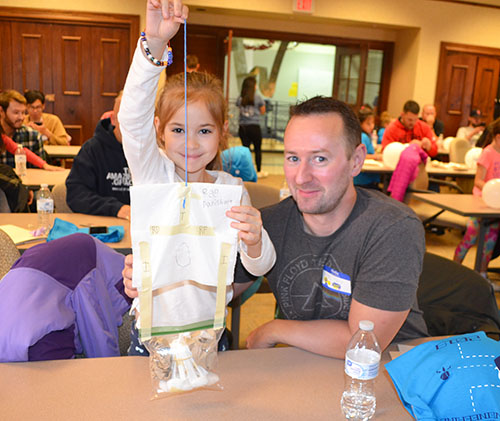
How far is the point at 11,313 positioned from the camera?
109 centimetres

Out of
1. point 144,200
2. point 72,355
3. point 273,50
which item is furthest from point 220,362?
point 273,50

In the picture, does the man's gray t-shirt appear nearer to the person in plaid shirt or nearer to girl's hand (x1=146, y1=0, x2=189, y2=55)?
girl's hand (x1=146, y1=0, x2=189, y2=55)

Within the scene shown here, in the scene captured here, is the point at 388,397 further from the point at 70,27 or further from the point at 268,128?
the point at 268,128

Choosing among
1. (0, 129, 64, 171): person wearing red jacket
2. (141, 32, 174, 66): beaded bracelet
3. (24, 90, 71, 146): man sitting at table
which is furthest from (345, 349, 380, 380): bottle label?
(24, 90, 71, 146): man sitting at table

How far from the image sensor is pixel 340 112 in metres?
1.43

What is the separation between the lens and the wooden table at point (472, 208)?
3600mm

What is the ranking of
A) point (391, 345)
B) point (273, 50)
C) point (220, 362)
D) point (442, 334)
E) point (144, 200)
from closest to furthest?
point (144, 200)
point (220, 362)
point (391, 345)
point (442, 334)
point (273, 50)

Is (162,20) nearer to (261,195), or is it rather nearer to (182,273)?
(182,273)

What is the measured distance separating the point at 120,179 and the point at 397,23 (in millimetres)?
7484

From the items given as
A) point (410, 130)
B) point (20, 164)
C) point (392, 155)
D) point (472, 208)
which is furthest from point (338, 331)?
point (410, 130)

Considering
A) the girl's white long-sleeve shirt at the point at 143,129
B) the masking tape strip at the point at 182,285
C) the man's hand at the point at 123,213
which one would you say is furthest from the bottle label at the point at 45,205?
the masking tape strip at the point at 182,285

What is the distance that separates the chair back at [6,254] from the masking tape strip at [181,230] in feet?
2.61

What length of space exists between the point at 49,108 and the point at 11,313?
24.5ft

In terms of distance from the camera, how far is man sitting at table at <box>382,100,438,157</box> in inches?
252
